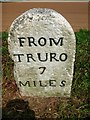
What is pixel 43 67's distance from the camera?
16.2ft

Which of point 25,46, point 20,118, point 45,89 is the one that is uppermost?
point 25,46

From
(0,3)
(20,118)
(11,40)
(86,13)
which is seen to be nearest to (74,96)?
(20,118)

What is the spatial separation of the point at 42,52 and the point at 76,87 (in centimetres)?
78

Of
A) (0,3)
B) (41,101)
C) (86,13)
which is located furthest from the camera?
(0,3)

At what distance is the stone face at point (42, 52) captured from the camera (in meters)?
4.71

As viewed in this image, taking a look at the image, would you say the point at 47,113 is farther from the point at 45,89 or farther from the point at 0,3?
the point at 0,3

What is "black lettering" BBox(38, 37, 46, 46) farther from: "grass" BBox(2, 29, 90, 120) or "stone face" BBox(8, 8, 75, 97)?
"grass" BBox(2, 29, 90, 120)

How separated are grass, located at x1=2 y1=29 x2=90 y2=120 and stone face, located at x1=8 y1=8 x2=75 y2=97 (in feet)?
0.53

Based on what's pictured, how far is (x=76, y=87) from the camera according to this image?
527cm

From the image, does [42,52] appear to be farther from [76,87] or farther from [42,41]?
[76,87]

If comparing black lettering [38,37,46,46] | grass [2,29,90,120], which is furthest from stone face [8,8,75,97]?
grass [2,29,90,120]

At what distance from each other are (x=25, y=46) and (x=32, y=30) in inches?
9.0

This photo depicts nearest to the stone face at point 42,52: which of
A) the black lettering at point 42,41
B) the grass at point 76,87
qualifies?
the black lettering at point 42,41

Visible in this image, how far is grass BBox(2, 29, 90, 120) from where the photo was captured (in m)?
4.96
